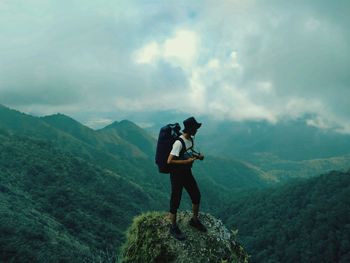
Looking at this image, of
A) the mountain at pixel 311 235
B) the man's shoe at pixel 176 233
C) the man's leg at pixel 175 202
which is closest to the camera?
the man's shoe at pixel 176 233

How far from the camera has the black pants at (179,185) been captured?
10.1m

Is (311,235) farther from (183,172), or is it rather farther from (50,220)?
(183,172)

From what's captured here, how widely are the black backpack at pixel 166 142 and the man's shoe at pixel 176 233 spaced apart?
58.7 inches

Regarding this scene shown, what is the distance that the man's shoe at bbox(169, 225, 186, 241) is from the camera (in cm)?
966

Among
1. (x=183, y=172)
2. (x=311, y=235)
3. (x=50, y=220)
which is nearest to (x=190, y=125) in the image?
(x=183, y=172)

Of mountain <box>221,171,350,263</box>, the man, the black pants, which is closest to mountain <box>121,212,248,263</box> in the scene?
the man

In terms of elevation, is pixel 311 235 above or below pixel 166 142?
below

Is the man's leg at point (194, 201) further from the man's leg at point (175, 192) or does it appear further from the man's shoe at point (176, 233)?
the man's shoe at point (176, 233)

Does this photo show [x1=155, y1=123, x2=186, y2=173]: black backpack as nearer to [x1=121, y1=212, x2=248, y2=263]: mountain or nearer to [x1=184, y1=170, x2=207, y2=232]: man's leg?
[x1=184, y1=170, x2=207, y2=232]: man's leg

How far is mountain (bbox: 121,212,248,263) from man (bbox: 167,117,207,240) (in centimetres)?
24

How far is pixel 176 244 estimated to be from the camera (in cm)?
959

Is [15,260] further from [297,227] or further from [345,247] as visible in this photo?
[297,227]

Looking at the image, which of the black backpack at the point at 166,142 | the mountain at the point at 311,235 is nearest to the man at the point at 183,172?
the black backpack at the point at 166,142

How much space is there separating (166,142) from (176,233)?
7.78 ft
